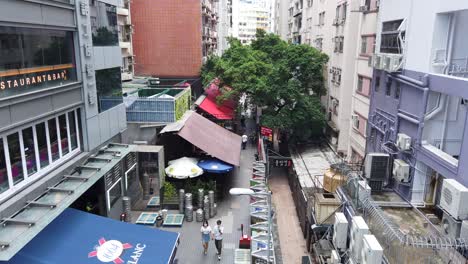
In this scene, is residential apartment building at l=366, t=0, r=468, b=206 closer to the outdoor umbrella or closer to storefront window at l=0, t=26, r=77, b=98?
the outdoor umbrella

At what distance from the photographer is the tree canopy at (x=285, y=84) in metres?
28.0

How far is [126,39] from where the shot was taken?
3139 cm

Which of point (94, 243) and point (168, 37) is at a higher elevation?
point (168, 37)

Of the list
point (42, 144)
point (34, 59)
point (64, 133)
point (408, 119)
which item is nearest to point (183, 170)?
point (64, 133)

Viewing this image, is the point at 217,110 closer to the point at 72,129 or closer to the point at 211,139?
the point at 211,139

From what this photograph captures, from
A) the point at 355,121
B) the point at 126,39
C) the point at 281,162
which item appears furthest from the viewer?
the point at 126,39

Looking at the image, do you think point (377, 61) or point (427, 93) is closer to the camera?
point (427, 93)

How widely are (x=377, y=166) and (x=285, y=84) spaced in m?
14.4

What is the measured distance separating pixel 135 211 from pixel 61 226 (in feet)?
23.1

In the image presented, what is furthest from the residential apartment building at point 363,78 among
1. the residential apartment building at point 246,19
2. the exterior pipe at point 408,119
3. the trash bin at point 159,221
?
the residential apartment building at point 246,19

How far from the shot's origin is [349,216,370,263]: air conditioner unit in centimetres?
1016

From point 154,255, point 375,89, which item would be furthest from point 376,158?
point 154,255

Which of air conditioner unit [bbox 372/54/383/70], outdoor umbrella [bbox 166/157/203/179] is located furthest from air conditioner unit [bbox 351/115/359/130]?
outdoor umbrella [bbox 166/157/203/179]

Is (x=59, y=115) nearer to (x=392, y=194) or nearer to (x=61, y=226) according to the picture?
(x=61, y=226)
